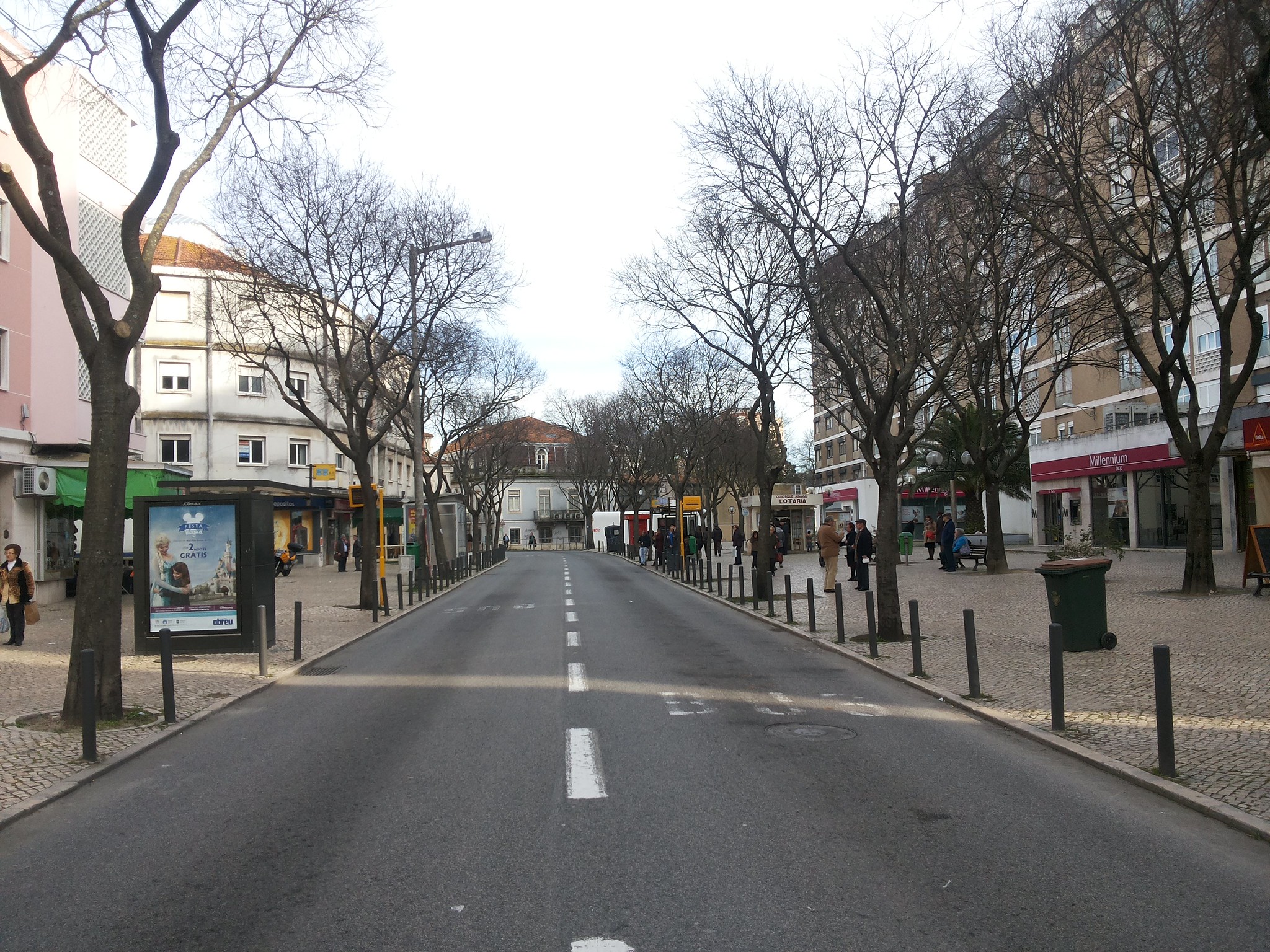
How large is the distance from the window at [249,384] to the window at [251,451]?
2201 mm

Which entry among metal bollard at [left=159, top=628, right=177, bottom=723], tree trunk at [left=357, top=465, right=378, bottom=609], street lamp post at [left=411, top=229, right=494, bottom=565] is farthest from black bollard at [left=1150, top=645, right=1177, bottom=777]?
street lamp post at [left=411, top=229, right=494, bottom=565]

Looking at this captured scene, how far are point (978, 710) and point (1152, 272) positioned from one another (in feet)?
38.7

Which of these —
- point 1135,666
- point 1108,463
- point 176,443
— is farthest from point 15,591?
point 1108,463

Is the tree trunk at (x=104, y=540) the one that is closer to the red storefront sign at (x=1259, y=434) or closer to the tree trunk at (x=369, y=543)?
Result: the tree trunk at (x=369, y=543)

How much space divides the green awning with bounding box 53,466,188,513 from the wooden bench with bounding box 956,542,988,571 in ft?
73.0

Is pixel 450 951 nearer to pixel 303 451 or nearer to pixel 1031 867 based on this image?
pixel 1031 867

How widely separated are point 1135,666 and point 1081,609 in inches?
48.6

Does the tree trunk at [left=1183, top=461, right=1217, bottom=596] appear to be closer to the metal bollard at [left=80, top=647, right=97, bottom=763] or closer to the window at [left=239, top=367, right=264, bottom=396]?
the metal bollard at [left=80, top=647, right=97, bottom=763]

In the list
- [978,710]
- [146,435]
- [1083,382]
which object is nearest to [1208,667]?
[978,710]

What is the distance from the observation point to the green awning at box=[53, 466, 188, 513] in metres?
23.4

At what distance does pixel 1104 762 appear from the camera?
7.26 metres

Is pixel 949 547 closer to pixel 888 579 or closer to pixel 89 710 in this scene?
pixel 888 579

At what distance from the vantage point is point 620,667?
1262 cm

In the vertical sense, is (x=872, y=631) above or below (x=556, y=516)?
below
